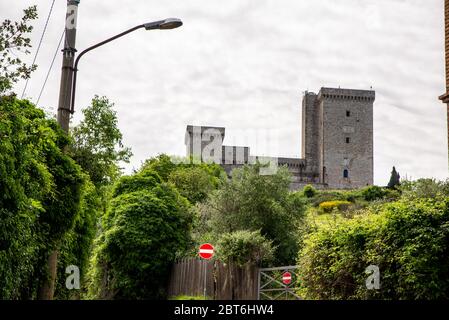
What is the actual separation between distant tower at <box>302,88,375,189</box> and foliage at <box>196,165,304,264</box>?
244 feet

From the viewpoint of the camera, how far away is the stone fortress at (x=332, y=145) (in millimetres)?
106812

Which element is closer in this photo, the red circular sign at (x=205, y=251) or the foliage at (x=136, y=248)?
the red circular sign at (x=205, y=251)

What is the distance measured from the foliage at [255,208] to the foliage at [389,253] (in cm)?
1669

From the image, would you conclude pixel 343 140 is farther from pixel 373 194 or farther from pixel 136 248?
pixel 136 248

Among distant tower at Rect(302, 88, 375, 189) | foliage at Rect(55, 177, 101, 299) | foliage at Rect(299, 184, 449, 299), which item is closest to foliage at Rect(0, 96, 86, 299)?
foliage at Rect(55, 177, 101, 299)

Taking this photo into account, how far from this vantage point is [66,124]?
998 cm

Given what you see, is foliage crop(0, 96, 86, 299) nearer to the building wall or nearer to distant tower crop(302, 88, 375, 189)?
the building wall

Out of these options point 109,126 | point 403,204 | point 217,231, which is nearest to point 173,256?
point 217,231

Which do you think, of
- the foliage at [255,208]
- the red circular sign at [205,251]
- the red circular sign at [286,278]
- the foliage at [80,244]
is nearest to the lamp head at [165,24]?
the foliage at [80,244]

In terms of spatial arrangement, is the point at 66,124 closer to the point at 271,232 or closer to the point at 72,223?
the point at 72,223

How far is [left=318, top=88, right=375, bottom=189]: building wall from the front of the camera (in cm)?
10744

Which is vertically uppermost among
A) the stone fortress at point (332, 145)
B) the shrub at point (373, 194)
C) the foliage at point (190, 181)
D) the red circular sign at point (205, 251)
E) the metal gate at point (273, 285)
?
the stone fortress at point (332, 145)

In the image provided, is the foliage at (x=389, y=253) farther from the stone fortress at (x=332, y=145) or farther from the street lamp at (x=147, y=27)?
the stone fortress at (x=332, y=145)
